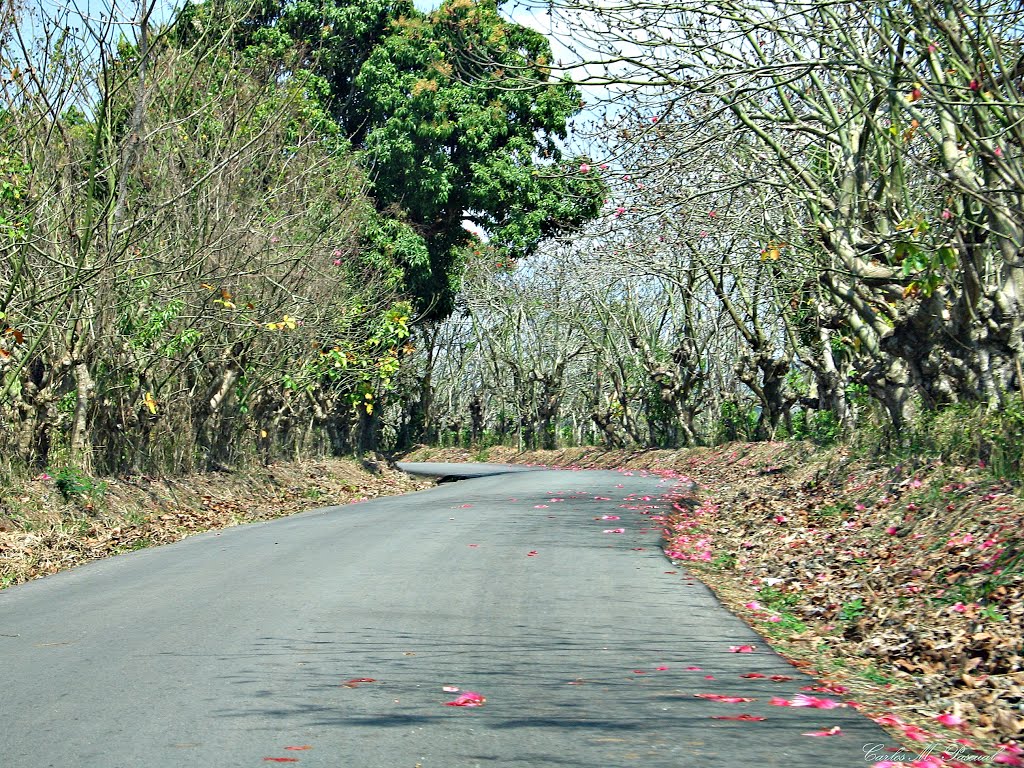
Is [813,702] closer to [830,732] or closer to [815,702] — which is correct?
[815,702]

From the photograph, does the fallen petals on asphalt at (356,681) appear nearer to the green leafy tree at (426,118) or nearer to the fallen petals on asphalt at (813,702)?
the fallen petals on asphalt at (813,702)

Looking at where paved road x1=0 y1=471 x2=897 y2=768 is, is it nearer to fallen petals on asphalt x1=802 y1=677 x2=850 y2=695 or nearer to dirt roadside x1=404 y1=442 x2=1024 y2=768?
fallen petals on asphalt x1=802 y1=677 x2=850 y2=695

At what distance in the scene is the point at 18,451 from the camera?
16828 mm

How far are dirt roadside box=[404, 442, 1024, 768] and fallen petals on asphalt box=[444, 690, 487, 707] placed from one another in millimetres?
2050

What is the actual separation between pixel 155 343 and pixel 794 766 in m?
16.0

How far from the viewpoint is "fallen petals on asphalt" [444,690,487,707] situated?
618 centimetres

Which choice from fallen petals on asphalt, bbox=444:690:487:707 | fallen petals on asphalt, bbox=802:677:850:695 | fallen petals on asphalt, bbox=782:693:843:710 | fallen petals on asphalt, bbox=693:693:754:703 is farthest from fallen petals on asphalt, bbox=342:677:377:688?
fallen petals on asphalt, bbox=802:677:850:695

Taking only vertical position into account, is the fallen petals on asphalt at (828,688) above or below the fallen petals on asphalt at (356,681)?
below

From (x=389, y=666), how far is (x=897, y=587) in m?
5.03

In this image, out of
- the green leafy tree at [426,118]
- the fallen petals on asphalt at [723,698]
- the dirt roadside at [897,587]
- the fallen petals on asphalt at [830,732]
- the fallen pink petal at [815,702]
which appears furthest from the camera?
the green leafy tree at [426,118]

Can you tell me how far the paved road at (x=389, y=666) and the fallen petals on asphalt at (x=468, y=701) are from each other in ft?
0.23

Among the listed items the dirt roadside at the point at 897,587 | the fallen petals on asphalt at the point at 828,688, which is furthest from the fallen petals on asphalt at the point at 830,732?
the fallen petals on asphalt at the point at 828,688

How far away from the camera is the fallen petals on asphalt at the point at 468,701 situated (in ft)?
20.3

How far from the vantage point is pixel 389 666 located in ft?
23.6
